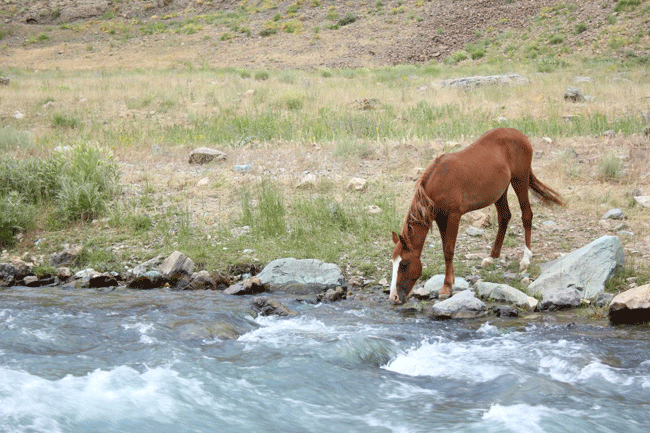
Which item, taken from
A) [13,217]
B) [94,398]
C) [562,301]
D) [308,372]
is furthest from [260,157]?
[94,398]

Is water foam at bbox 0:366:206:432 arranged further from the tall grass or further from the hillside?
the hillside

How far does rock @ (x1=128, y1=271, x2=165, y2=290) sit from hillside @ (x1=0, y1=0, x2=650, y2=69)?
73.3 feet

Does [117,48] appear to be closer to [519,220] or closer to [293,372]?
[519,220]

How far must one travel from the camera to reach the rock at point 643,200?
311 inches

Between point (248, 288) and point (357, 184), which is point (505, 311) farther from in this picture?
point (357, 184)

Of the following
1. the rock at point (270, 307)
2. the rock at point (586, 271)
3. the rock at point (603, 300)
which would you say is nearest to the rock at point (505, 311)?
the rock at point (586, 271)

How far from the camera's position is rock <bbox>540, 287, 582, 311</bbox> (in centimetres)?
565

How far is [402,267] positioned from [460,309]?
2.13ft

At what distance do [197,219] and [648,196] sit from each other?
6043mm

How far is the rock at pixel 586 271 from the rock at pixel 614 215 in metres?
1.59

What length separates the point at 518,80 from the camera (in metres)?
18.6

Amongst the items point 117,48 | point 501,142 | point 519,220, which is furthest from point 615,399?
point 117,48

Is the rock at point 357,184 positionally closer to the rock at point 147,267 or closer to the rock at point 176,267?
the rock at point 176,267

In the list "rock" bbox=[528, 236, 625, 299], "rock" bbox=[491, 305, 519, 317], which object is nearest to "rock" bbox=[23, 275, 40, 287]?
"rock" bbox=[491, 305, 519, 317]
